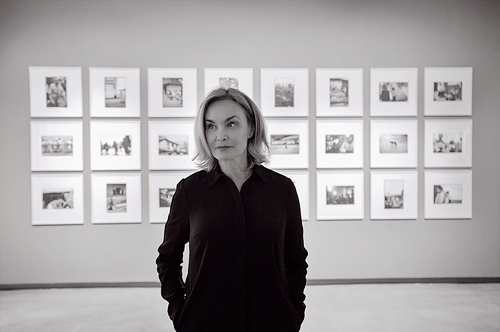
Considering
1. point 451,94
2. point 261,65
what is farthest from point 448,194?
point 261,65

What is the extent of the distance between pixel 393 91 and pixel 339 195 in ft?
4.68

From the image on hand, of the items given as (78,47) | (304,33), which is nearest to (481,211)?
(304,33)

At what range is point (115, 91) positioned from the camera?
4.62m

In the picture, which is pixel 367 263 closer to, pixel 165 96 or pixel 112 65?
pixel 165 96

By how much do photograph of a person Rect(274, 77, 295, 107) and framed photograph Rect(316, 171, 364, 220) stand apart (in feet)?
3.11

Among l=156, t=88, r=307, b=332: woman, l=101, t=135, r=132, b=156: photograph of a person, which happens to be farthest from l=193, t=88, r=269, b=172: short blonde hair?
l=101, t=135, r=132, b=156: photograph of a person

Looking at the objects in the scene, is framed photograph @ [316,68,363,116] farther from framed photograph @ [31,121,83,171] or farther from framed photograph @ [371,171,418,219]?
framed photograph @ [31,121,83,171]

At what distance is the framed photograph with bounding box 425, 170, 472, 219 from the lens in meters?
4.77

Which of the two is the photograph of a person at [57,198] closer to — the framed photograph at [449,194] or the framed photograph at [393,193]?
the framed photograph at [393,193]

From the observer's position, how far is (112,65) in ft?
15.2

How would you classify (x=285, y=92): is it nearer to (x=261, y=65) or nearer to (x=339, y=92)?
(x=261, y=65)

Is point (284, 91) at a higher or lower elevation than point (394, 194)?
higher

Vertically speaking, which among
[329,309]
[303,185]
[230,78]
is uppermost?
[230,78]

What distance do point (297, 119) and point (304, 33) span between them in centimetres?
104
